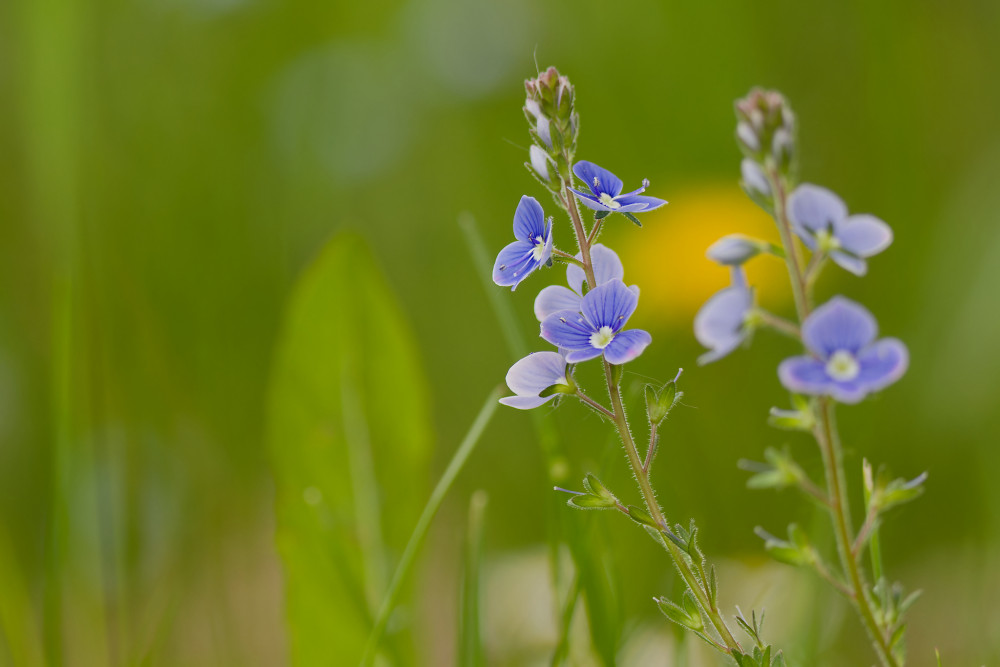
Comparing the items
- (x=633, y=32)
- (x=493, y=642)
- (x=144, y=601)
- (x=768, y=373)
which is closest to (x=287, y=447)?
(x=493, y=642)

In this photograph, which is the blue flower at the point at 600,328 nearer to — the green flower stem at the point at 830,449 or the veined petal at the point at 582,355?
the veined petal at the point at 582,355

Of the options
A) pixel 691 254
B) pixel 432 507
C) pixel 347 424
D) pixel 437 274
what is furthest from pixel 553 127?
pixel 437 274

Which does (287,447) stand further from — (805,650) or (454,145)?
(454,145)

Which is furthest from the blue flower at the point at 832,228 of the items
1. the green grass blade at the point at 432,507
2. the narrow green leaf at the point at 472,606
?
the narrow green leaf at the point at 472,606

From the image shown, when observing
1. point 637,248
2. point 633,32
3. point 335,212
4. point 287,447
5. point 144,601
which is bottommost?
point 144,601

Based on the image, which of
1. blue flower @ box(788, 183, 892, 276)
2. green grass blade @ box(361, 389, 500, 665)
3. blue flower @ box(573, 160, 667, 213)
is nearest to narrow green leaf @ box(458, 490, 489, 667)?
green grass blade @ box(361, 389, 500, 665)

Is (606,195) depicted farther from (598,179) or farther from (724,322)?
(724,322)
